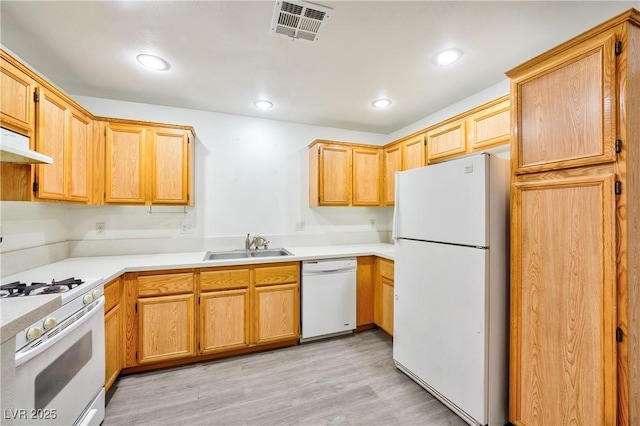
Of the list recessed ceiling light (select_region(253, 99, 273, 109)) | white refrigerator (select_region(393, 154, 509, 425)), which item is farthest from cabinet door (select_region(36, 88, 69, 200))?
white refrigerator (select_region(393, 154, 509, 425))

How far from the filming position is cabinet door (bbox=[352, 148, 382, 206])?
10.8 feet

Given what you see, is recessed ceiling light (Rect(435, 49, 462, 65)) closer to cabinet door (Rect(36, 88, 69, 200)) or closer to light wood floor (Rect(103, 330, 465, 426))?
light wood floor (Rect(103, 330, 465, 426))

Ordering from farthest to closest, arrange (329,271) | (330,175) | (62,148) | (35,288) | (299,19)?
(330,175), (329,271), (62,148), (299,19), (35,288)

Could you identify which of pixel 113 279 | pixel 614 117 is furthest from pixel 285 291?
pixel 614 117

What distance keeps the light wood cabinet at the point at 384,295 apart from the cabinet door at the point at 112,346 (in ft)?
7.65

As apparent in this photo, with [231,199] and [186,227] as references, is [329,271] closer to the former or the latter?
[231,199]

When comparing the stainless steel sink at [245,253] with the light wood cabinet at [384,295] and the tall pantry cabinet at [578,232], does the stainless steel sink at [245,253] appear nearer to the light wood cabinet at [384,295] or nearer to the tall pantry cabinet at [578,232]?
the light wood cabinet at [384,295]

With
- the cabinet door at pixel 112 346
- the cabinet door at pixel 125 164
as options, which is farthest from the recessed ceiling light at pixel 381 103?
the cabinet door at pixel 112 346

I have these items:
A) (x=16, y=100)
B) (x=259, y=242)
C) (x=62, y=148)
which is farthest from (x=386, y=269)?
(x=16, y=100)

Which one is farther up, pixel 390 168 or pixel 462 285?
pixel 390 168

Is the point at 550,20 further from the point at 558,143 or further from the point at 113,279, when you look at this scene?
the point at 113,279

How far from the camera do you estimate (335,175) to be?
125 inches

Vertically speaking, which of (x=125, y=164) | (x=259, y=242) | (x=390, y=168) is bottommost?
(x=259, y=242)

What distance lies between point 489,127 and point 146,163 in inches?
118
